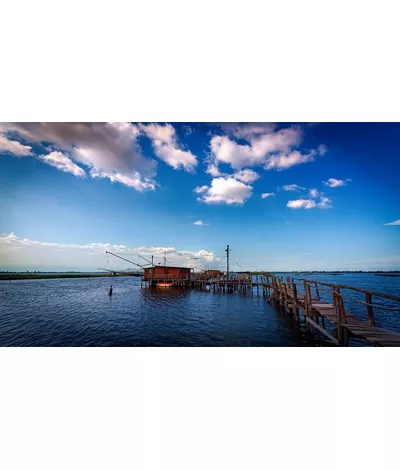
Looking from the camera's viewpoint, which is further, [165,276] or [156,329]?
[165,276]

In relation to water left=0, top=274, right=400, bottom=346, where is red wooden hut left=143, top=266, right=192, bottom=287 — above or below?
above

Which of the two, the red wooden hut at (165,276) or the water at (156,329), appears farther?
the red wooden hut at (165,276)

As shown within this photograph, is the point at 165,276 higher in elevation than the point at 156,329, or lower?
higher

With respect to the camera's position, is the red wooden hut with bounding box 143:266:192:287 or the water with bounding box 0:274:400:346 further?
the red wooden hut with bounding box 143:266:192:287

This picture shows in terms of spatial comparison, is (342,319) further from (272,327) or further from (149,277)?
(149,277)

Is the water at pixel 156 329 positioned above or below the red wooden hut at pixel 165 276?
below
